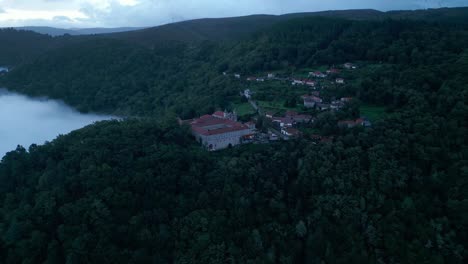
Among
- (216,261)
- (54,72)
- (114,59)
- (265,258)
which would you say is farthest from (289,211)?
(54,72)

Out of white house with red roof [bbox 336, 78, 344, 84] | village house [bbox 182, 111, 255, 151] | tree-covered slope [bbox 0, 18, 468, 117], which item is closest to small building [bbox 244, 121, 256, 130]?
village house [bbox 182, 111, 255, 151]

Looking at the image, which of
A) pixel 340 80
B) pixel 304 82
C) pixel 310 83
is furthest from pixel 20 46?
pixel 340 80

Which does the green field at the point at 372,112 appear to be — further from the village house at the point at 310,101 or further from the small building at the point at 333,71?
the small building at the point at 333,71

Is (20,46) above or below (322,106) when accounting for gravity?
above

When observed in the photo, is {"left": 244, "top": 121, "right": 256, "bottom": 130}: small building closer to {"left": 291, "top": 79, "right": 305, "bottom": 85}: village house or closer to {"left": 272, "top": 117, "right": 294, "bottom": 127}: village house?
{"left": 272, "top": 117, "right": 294, "bottom": 127}: village house

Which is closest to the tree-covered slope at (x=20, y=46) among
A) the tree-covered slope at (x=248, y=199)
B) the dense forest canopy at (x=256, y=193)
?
the dense forest canopy at (x=256, y=193)

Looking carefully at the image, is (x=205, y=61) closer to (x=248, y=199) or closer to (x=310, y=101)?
(x=310, y=101)
